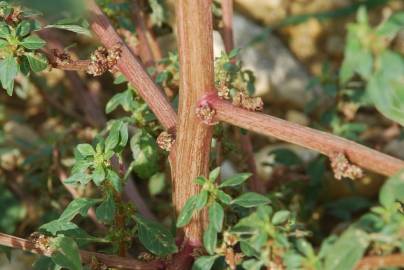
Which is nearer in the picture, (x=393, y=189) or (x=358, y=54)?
(x=358, y=54)

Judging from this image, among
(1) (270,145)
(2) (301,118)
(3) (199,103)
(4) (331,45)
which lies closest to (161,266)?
(3) (199,103)

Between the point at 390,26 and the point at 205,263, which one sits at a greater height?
the point at 390,26

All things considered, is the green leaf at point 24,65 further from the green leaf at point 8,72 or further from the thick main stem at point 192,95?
the thick main stem at point 192,95

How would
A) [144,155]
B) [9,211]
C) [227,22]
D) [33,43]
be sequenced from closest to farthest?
[33,43]
[144,155]
[227,22]
[9,211]

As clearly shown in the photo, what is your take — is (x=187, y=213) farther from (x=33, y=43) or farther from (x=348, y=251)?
(x=33, y=43)

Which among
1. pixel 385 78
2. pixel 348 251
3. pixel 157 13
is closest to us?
pixel 385 78

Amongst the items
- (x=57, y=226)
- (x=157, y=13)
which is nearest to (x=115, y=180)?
(x=57, y=226)

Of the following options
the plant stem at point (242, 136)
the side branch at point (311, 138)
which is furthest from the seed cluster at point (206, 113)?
the plant stem at point (242, 136)

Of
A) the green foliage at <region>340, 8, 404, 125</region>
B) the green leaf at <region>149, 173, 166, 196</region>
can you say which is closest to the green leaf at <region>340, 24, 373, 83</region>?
the green foliage at <region>340, 8, 404, 125</region>
